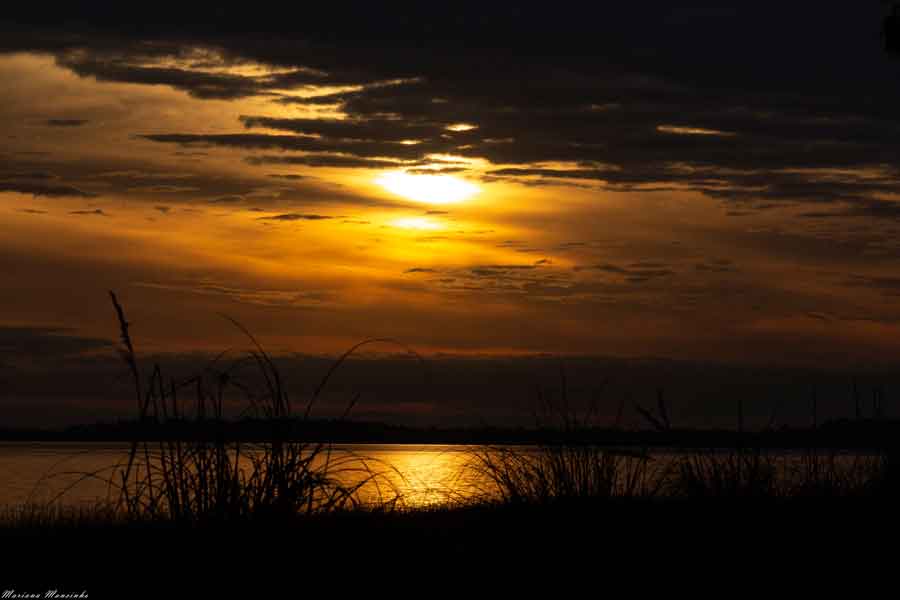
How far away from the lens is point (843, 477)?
442 inches

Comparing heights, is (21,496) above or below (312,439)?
below

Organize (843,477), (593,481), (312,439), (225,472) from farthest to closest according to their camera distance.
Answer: (843,477) → (593,481) → (312,439) → (225,472)

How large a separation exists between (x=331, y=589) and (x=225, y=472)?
1.45m

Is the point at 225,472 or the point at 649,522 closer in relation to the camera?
the point at 225,472

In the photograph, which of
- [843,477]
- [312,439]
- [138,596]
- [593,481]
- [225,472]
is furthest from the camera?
[843,477]

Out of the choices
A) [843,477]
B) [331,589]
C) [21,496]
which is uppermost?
[331,589]

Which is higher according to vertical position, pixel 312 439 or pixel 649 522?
pixel 312 439

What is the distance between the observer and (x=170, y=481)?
7.58 metres

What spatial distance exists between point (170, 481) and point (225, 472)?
0.40 meters

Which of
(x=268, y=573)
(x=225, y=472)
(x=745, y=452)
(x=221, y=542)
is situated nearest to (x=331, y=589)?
(x=268, y=573)

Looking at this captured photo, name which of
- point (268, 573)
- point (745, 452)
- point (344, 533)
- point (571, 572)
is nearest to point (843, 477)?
point (745, 452)

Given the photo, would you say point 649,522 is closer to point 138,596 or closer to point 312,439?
point 312,439

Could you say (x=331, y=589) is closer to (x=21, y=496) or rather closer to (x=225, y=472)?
(x=225, y=472)

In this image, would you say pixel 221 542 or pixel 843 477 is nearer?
pixel 221 542
